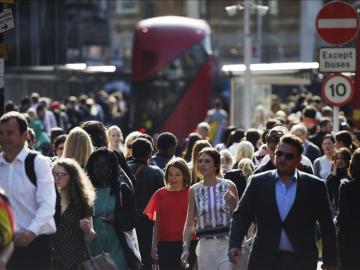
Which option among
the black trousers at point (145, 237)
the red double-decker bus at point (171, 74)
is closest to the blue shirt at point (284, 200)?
the black trousers at point (145, 237)

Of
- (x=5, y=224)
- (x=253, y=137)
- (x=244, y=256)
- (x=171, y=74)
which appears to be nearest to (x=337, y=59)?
(x=253, y=137)

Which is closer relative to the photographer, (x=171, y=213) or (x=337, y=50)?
(x=171, y=213)

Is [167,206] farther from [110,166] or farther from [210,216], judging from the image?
[110,166]

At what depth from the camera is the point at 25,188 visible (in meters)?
8.76

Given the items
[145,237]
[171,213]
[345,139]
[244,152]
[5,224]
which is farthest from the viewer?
[345,139]

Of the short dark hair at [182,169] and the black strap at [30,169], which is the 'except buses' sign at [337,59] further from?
the black strap at [30,169]

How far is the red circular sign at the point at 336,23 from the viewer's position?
16.3m

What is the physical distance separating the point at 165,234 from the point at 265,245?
124 inches

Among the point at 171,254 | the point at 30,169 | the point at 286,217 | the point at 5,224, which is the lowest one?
the point at 171,254

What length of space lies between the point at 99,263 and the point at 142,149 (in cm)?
292

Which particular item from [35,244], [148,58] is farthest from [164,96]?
[35,244]

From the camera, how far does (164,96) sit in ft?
119

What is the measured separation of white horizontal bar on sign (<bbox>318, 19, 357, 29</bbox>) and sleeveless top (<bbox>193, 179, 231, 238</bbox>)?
19.0 feet

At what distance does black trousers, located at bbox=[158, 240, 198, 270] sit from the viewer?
1179 centimetres
